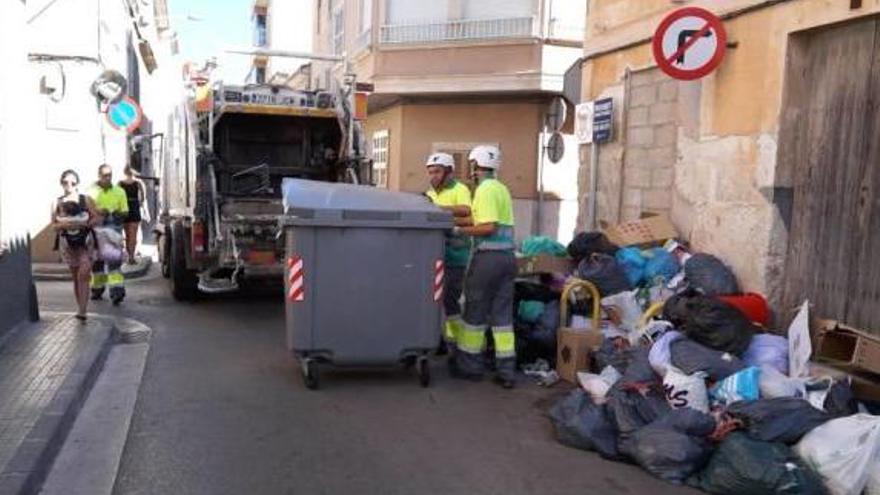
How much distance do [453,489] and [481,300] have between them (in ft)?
7.51

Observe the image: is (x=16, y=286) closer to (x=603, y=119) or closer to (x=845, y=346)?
(x=603, y=119)

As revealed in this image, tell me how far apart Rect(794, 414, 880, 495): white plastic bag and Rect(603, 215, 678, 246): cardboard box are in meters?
3.75

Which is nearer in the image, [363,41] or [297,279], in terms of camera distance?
[297,279]

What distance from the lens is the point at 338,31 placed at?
22.8 meters

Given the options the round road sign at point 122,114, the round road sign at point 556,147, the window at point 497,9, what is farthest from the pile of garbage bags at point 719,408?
the window at point 497,9

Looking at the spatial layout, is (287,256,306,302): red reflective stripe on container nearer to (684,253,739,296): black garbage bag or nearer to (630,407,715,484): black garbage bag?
(630,407,715,484): black garbage bag

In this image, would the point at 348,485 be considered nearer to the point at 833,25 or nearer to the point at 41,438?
the point at 41,438

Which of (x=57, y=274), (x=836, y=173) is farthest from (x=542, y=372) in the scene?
(x=57, y=274)

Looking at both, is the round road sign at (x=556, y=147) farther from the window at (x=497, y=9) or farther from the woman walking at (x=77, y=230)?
the woman walking at (x=77, y=230)

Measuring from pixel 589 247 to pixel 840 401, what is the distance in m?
3.12

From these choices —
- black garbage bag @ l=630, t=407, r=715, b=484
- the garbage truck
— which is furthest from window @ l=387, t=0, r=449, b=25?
black garbage bag @ l=630, t=407, r=715, b=484

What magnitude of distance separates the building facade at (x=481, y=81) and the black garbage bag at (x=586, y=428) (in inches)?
434

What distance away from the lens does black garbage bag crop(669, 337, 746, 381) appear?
5375 mm

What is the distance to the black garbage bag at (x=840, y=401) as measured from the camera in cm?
500
